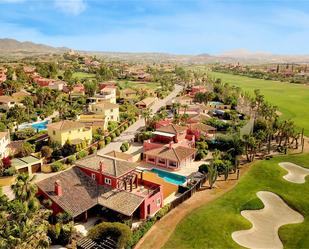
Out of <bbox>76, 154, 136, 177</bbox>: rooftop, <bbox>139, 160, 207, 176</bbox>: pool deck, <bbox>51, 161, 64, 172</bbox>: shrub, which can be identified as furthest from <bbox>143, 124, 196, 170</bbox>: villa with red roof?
<bbox>76, 154, 136, 177</bbox>: rooftop

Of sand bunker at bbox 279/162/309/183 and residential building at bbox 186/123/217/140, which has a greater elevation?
residential building at bbox 186/123/217/140

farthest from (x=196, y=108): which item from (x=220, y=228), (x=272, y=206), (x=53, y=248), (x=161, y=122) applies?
(x=53, y=248)

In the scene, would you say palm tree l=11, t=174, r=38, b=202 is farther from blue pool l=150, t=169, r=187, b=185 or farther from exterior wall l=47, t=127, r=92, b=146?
exterior wall l=47, t=127, r=92, b=146

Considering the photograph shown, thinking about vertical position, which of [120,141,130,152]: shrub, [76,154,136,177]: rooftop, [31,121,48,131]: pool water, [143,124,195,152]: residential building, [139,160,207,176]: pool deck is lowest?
[139,160,207,176]: pool deck

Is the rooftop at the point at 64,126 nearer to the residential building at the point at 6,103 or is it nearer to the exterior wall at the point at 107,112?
the exterior wall at the point at 107,112

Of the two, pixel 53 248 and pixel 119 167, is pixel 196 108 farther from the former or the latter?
pixel 53 248
